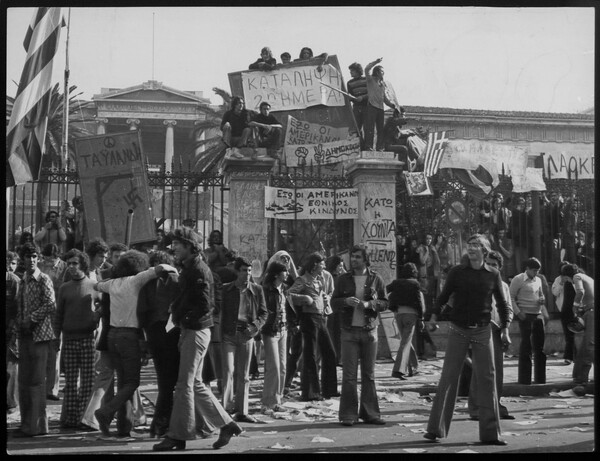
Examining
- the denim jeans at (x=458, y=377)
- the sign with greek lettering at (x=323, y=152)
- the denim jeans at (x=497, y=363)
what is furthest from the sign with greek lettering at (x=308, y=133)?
the denim jeans at (x=458, y=377)

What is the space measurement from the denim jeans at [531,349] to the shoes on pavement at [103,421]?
18.0 feet

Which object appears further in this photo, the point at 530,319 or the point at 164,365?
the point at 530,319

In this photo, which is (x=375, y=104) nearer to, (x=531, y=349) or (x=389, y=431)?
(x=531, y=349)

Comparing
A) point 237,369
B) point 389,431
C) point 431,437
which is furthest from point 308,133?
point 431,437

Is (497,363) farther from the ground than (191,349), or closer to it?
closer to it

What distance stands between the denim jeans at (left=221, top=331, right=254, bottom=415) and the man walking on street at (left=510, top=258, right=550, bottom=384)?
387 cm

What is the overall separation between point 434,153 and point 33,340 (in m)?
11.0

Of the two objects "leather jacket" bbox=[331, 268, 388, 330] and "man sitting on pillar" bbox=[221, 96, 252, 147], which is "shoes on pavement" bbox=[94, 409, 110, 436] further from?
"man sitting on pillar" bbox=[221, 96, 252, 147]

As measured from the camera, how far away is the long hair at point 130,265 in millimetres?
8664

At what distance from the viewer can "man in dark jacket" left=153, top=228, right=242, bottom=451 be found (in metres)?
7.84

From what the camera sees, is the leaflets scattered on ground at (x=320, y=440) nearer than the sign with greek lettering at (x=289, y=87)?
Yes

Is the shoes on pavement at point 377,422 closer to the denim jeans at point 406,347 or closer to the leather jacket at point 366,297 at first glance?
the leather jacket at point 366,297

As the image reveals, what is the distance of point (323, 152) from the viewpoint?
17656 millimetres

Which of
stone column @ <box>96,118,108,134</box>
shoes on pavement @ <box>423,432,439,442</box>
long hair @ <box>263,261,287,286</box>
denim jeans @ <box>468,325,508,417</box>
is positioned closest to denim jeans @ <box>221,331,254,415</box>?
long hair @ <box>263,261,287,286</box>
